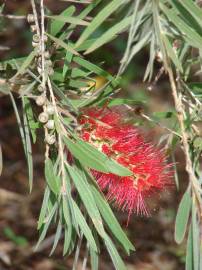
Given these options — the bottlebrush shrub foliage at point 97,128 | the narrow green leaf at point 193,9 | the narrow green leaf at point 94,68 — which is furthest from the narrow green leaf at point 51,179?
the narrow green leaf at point 193,9

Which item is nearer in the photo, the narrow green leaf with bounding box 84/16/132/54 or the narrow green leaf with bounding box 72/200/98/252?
the narrow green leaf with bounding box 84/16/132/54

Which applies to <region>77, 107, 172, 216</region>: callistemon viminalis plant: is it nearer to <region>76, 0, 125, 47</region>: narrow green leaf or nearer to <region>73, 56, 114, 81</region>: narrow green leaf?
<region>73, 56, 114, 81</region>: narrow green leaf

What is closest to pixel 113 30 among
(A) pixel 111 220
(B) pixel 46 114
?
(B) pixel 46 114

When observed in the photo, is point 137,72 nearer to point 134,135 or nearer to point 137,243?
point 137,243

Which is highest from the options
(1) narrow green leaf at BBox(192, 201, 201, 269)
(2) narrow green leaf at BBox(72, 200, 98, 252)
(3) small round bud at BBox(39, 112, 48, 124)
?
(3) small round bud at BBox(39, 112, 48, 124)

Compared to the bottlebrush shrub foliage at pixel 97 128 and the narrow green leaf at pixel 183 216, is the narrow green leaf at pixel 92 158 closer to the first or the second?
the bottlebrush shrub foliage at pixel 97 128

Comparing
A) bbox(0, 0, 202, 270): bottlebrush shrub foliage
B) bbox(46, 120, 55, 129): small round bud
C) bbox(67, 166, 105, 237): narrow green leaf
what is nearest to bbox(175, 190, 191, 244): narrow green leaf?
bbox(0, 0, 202, 270): bottlebrush shrub foliage

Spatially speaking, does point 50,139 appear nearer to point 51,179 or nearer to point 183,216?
point 51,179

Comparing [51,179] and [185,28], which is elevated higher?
[185,28]

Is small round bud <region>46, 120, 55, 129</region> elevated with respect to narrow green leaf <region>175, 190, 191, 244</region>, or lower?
elevated
